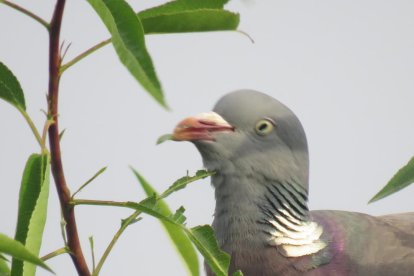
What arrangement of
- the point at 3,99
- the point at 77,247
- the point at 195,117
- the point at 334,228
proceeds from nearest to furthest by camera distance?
the point at 77,247, the point at 3,99, the point at 195,117, the point at 334,228

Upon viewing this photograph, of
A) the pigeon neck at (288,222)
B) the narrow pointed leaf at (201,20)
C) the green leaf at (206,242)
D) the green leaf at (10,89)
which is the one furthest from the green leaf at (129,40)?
the pigeon neck at (288,222)

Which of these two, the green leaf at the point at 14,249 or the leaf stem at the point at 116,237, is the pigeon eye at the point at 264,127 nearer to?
the leaf stem at the point at 116,237

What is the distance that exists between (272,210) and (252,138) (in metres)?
0.34

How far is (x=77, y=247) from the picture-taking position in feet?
5.81

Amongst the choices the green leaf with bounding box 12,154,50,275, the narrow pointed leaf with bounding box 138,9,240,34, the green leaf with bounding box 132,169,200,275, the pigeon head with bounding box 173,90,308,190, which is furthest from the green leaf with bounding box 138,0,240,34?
the pigeon head with bounding box 173,90,308,190

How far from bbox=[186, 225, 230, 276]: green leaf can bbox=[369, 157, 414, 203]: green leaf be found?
0.36 m

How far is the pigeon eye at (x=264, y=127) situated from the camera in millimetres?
3727

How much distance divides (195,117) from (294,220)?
0.72 metres

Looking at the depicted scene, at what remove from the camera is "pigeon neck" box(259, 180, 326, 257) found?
3744 millimetres

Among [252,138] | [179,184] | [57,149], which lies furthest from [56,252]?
[252,138]

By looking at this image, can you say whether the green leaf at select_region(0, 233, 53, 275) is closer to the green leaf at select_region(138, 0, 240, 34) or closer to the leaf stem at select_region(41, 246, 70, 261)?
the leaf stem at select_region(41, 246, 70, 261)

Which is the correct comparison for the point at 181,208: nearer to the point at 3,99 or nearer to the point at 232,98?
the point at 3,99

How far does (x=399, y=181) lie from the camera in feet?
6.21

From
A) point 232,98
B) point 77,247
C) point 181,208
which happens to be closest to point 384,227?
point 232,98
